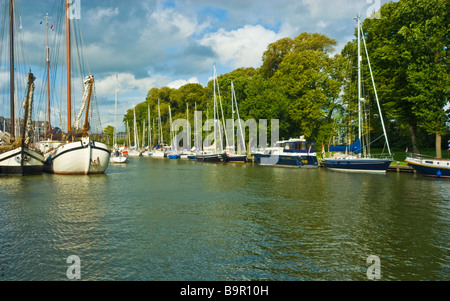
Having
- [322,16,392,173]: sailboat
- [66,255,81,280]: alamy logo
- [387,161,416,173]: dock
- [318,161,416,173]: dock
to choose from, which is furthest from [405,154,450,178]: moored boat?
[66,255,81,280]: alamy logo

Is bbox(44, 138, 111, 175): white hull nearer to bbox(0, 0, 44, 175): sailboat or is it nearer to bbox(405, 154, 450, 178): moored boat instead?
bbox(0, 0, 44, 175): sailboat

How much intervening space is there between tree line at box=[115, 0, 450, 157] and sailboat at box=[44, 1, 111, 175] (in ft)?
102

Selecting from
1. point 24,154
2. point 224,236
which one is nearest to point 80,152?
point 24,154

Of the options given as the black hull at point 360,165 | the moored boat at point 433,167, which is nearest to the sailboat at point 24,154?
the black hull at point 360,165

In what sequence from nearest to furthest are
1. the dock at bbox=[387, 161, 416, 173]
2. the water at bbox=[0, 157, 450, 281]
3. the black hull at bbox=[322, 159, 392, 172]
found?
the water at bbox=[0, 157, 450, 281]
the black hull at bbox=[322, 159, 392, 172]
the dock at bbox=[387, 161, 416, 173]

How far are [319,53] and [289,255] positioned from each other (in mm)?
56855

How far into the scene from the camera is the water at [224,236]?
30.1 ft

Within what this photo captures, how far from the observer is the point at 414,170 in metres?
37.4

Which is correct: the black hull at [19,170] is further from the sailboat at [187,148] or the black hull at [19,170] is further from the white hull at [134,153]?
the white hull at [134,153]

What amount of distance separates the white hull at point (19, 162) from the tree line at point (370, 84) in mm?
37617

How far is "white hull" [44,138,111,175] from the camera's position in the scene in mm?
33938

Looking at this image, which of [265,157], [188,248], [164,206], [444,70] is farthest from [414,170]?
[188,248]
